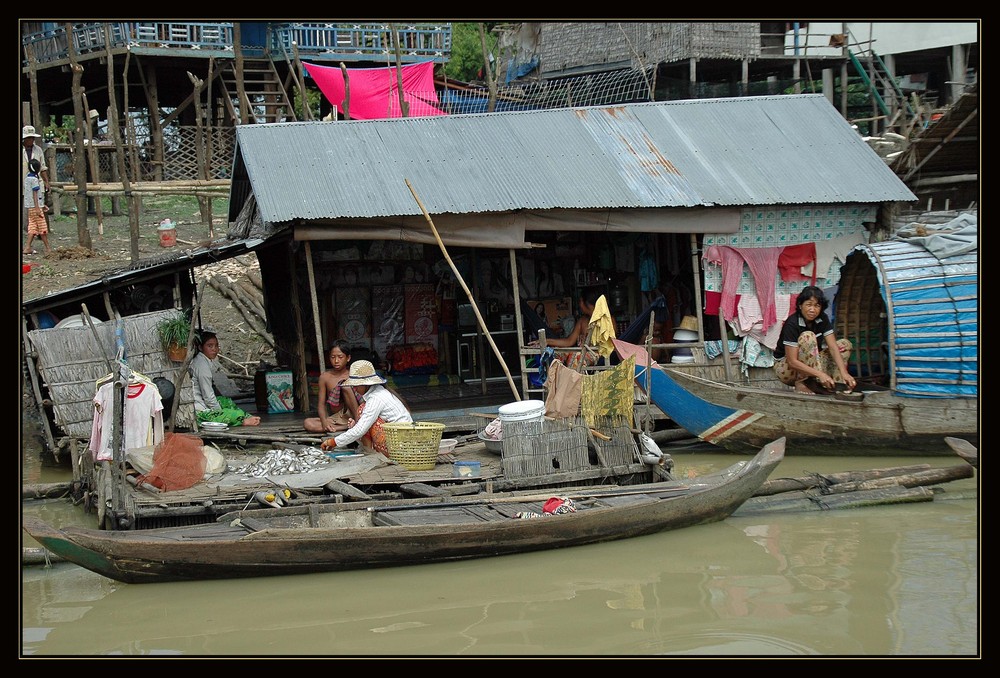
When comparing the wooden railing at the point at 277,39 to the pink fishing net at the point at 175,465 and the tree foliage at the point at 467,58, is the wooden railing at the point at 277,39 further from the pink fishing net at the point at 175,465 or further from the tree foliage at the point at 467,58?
the pink fishing net at the point at 175,465

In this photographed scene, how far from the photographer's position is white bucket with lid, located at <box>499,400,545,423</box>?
8289 millimetres

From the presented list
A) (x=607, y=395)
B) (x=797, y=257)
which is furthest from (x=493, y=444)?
(x=797, y=257)

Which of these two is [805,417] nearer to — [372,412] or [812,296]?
A: [812,296]

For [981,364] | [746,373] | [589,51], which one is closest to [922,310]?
[746,373]

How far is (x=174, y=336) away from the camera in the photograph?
32.6 feet

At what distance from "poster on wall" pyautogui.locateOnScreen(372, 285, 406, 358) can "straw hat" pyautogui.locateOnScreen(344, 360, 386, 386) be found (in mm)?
4340

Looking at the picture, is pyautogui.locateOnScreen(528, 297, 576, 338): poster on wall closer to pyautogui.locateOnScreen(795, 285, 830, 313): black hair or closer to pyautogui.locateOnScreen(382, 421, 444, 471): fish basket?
pyautogui.locateOnScreen(795, 285, 830, 313): black hair

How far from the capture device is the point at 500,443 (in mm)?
9008

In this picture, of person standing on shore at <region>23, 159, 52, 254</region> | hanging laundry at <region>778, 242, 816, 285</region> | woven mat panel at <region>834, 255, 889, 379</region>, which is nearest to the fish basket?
hanging laundry at <region>778, 242, 816, 285</region>

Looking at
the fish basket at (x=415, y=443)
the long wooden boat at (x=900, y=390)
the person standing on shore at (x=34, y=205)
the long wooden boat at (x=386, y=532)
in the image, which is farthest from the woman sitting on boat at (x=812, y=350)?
the person standing on shore at (x=34, y=205)

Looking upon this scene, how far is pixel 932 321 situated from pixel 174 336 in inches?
292

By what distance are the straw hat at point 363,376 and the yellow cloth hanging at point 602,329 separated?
6.88 ft

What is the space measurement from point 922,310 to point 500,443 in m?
4.37

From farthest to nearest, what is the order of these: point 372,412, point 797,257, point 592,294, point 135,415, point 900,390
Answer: point 592,294 → point 797,257 → point 900,390 → point 372,412 → point 135,415
